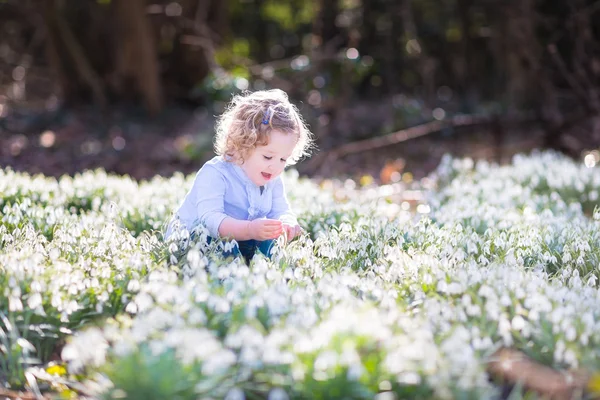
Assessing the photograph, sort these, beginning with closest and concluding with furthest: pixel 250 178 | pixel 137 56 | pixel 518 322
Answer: pixel 518 322, pixel 250 178, pixel 137 56

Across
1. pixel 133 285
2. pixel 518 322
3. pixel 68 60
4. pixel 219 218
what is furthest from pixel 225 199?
pixel 68 60

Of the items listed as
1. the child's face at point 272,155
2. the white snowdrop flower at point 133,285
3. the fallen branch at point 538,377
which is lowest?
the fallen branch at point 538,377

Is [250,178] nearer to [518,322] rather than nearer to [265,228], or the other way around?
[265,228]

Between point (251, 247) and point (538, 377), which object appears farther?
point (251, 247)

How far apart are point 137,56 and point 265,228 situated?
40.5 ft

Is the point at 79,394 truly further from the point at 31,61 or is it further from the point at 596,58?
the point at 31,61

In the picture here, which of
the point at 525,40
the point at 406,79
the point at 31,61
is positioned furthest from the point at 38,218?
the point at 31,61

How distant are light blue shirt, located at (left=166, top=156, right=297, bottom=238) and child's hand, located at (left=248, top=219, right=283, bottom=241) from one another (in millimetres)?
246

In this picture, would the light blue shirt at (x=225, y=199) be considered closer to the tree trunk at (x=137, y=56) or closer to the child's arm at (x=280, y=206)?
the child's arm at (x=280, y=206)

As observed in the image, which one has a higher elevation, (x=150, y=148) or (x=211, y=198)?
(x=150, y=148)

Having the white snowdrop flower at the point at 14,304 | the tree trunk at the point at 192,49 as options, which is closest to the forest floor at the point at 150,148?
the tree trunk at the point at 192,49

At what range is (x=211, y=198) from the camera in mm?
4184

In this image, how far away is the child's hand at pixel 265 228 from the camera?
3818 mm

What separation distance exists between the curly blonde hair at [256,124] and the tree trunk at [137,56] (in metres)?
11.1
